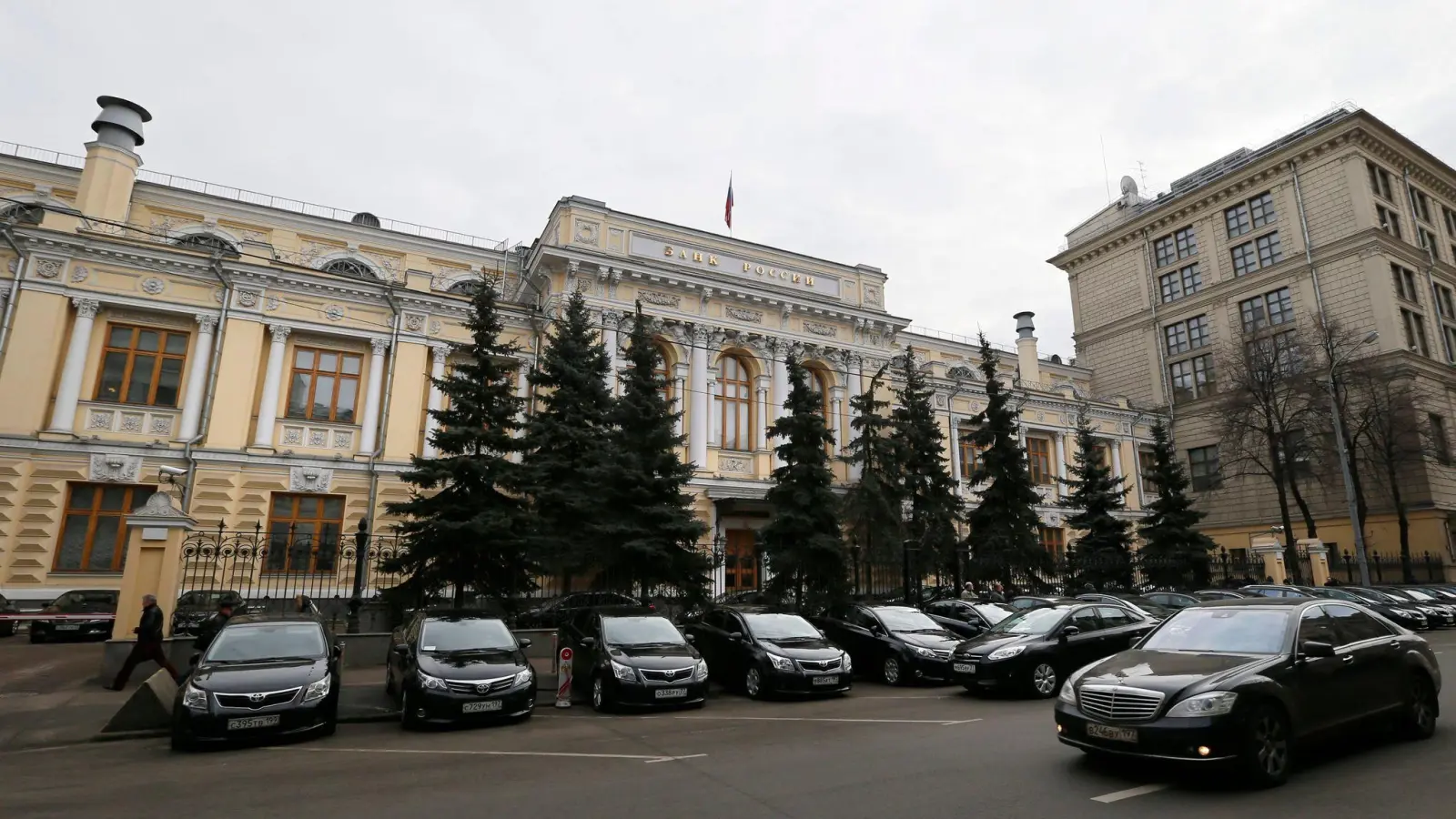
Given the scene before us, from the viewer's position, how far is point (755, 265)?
31547 millimetres

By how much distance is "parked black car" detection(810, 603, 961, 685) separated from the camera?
44.7 ft


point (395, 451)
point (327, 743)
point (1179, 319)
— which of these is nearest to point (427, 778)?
point (327, 743)

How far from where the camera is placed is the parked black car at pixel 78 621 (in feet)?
60.5

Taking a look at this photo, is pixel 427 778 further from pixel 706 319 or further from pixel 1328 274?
pixel 1328 274

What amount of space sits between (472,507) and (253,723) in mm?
7882

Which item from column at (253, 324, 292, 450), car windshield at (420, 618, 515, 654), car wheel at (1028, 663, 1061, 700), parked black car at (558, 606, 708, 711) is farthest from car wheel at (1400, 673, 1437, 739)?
column at (253, 324, 292, 450)

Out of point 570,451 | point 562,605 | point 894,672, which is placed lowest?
point 894,672

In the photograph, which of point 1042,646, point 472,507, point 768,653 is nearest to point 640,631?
point 768,653

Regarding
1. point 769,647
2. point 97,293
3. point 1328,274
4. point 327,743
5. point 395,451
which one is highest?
point 1328,274

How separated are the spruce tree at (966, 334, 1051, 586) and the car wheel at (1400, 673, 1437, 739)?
1701 centimetres

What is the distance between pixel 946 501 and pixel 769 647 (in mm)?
15253

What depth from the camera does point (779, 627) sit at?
1373 centimetres

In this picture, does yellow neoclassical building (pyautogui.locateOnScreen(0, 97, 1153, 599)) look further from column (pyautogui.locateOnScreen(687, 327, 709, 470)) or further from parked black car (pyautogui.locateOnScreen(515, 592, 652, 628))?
parked black car (pyautogui.locateOnScreen(515, 592, 652, 628))

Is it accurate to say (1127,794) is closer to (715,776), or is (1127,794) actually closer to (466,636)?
(715,776)
